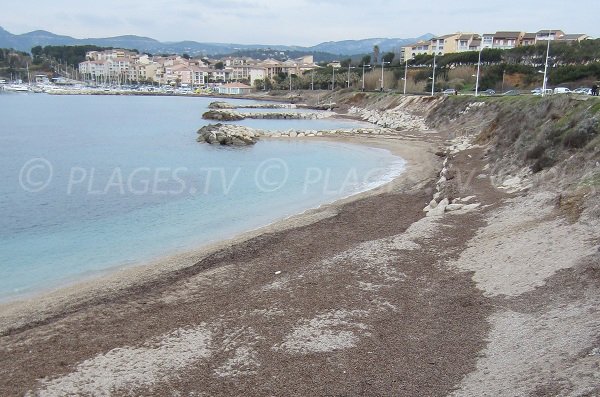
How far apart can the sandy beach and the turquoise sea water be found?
2.99 meters

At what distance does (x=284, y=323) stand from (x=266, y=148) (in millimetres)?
40264

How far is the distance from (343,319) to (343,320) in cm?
5

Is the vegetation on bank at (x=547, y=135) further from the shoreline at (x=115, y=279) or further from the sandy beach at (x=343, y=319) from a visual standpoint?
the shoreline at (x=115, y=279)

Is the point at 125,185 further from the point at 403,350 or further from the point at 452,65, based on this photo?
the point at 452,65

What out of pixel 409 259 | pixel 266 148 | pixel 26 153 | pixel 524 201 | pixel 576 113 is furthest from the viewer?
pixel 266 148

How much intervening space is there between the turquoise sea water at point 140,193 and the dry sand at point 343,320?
3.18m

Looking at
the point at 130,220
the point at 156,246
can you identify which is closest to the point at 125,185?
the point at 130,220

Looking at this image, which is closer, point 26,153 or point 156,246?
point 156,246

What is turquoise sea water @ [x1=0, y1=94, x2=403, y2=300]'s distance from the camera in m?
17.9

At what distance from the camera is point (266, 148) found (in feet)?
165

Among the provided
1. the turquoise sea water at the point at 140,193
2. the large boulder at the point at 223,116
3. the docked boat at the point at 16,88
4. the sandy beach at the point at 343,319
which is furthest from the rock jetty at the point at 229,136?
the docked boat at the point at 16,88

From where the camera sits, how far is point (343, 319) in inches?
430

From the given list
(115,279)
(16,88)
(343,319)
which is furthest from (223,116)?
(16,88)

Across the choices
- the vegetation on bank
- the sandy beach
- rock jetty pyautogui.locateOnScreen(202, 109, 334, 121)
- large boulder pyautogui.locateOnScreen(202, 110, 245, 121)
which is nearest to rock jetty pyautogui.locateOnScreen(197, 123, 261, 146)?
the vegetation on bank
